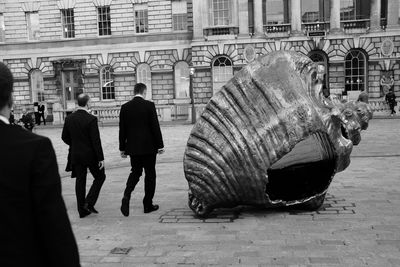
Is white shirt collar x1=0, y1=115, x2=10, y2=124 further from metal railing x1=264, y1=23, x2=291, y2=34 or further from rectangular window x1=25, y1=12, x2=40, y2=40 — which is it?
rectangular window x1=25, y1=12, x2=40, y2=40

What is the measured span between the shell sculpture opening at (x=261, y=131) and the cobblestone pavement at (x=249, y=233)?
394mm

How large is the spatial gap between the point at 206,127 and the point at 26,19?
35.6m

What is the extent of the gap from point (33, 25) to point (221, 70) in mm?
15612

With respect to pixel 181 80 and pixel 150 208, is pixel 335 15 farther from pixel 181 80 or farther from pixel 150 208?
pixel 150 208

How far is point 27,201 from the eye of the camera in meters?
2.33

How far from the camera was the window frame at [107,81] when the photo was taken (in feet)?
121

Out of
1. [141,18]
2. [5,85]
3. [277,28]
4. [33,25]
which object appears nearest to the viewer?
[5,85]

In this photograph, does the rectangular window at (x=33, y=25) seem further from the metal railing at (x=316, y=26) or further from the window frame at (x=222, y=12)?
the metal railing at (x=316, y=26)

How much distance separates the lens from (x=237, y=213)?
6980 mm

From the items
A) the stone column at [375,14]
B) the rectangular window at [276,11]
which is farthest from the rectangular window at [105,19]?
the stone column at [375,14]

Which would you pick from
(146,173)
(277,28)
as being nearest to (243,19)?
(277,28)

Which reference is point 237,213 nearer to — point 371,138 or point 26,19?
point 371,138

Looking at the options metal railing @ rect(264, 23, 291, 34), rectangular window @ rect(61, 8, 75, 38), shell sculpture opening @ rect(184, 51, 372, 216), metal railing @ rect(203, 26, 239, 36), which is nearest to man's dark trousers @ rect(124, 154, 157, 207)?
shell sculpture opening @ rect(184, 51, 372, 216)

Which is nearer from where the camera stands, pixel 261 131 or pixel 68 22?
pixel 261 131
